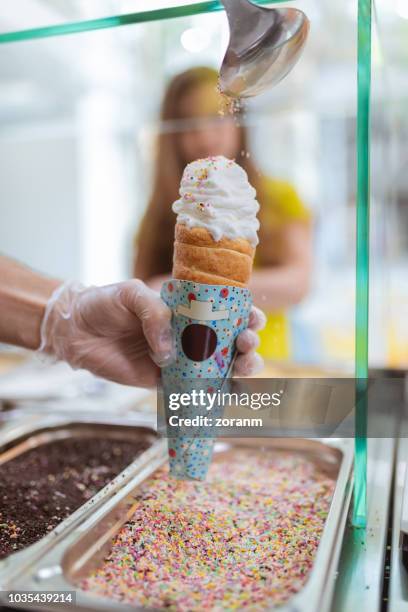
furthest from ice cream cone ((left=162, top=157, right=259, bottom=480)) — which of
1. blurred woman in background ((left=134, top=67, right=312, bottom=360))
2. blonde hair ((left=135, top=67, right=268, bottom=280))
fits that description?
blonde hair ((left=135, top=67, right=268, bottom=280))

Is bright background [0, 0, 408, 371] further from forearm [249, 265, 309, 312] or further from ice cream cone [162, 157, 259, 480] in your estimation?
ice cream cone [162, 157, 259, 480]

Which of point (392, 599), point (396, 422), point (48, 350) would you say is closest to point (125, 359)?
point (48, 350)

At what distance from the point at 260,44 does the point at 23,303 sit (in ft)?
2.20

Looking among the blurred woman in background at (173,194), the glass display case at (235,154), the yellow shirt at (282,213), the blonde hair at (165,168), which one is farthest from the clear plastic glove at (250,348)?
the yellow shirt at (282,213)

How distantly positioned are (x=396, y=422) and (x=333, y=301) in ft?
6.81

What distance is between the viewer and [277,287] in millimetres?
1501

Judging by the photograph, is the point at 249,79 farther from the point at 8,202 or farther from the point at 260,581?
the point at 8,202

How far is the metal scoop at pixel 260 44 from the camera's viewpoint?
913 millimetres

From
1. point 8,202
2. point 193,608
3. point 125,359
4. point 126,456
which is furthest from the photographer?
point 8,202

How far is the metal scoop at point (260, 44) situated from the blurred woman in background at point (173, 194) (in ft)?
1.61

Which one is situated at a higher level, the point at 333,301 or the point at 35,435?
the point at 333,301

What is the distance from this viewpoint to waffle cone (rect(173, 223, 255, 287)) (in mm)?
921

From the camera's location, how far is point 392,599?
800mm

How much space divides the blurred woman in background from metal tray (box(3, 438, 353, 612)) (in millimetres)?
585
